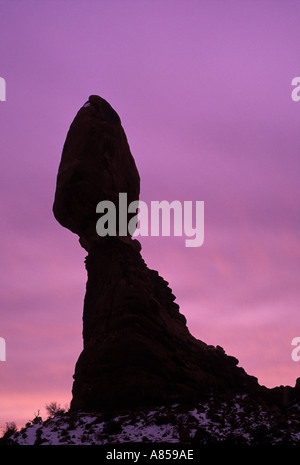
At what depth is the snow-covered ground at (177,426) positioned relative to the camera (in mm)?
23875

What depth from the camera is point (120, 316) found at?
98.9ft

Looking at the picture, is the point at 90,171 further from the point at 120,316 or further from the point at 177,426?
the point at 177,426

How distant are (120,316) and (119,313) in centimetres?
25

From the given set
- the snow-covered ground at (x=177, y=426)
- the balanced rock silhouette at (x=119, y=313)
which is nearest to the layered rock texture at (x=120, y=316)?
the balanced rock silhouette at (x=119, y=313)

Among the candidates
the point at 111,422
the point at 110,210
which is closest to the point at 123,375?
the point at 111,422

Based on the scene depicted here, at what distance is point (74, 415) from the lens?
27891 mm

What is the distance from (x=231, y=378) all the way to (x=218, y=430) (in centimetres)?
620

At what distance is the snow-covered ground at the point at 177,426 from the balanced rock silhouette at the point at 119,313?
52.3 inches

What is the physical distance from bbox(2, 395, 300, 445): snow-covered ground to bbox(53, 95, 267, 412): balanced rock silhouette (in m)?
1.33

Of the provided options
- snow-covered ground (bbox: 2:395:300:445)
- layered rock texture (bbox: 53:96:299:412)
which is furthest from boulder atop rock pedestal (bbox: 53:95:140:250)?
snow-covered ground (bbox: 2:395:300:445)

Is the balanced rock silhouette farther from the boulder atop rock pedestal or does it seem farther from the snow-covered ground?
the snow-covered ground

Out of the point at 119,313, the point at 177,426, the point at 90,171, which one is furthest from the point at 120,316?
the point at 90,171

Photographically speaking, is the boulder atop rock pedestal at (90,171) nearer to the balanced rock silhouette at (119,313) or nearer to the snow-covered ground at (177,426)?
the balanced rock silhouette at (119,313)
